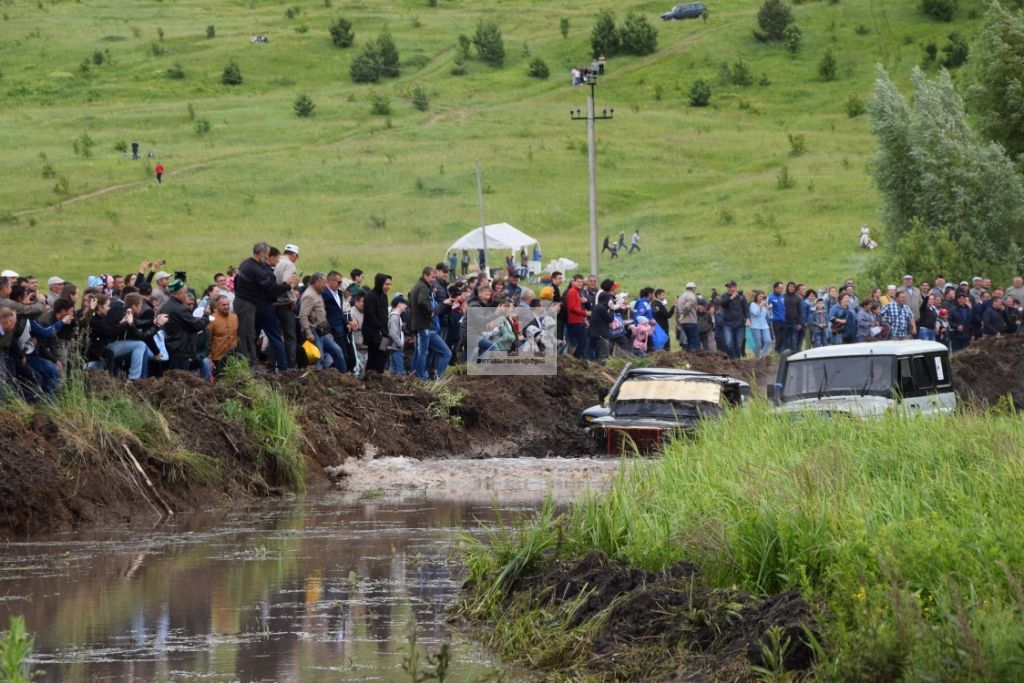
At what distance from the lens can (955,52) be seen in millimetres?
110625

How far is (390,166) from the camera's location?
85750mm

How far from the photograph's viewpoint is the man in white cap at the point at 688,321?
34.3 metres

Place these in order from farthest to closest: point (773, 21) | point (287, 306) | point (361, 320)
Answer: point (773, 21), point (361, 320), point (287, 306)

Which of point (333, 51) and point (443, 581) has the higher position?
point (333, 51)

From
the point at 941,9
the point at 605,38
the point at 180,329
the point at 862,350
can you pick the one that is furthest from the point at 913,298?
the point at 941,9

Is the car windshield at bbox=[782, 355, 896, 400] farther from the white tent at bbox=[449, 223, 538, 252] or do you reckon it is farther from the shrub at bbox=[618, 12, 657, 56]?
the shrub at bbox=[618, 12, 657, 56]

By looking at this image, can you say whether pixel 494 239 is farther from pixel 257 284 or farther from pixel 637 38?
pixel 637 38

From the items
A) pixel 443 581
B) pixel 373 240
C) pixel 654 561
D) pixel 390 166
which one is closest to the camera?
pixel 654 561

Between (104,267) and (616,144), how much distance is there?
43.1 metres

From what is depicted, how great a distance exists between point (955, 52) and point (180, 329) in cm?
9886

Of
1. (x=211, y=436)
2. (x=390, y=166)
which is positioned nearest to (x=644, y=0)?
(x=390, y=166)

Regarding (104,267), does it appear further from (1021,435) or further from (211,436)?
(1021,435)

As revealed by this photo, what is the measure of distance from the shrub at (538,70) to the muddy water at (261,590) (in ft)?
327

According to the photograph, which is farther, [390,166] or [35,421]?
[390,166]
